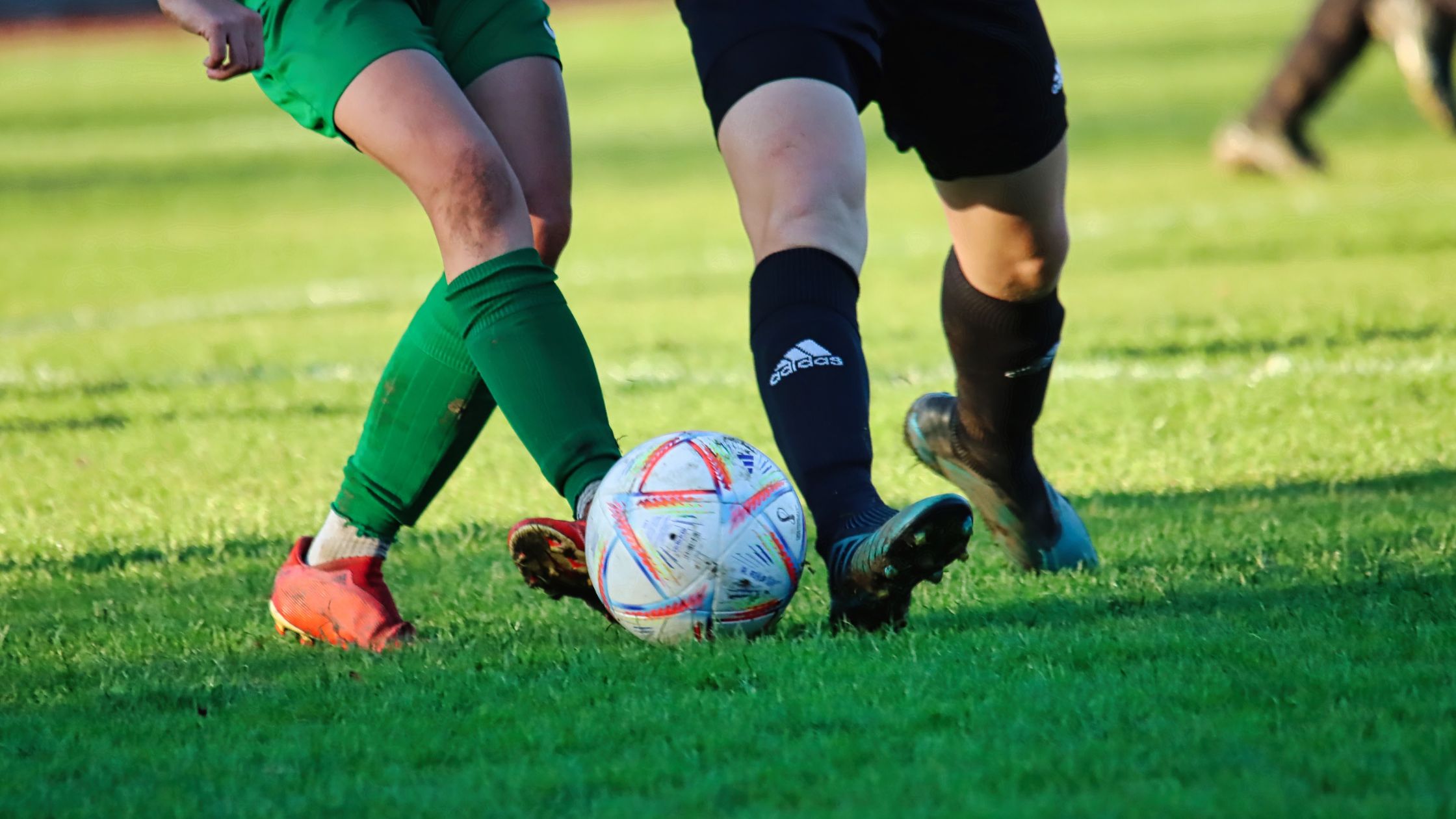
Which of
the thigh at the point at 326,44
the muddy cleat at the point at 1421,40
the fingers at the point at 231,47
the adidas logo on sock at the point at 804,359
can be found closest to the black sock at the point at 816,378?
the adidas logo on sock at the point at 804,359

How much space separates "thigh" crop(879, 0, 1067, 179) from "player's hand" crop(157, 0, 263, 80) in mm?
1086

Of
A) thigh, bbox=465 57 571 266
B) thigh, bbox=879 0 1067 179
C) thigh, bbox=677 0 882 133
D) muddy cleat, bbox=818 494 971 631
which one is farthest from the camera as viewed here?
thigh, bbox=465 57 571 266

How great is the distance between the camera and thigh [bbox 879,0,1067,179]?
3203 millimetres

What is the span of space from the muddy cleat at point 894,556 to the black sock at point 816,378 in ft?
0.24

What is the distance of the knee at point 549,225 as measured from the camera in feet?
11.2

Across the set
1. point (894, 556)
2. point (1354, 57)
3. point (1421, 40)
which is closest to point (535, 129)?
point (894, 556)

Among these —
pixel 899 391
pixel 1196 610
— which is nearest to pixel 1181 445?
pixel 899 391

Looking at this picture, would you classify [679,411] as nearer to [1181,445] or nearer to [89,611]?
[1181,445]

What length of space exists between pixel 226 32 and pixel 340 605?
100 cm

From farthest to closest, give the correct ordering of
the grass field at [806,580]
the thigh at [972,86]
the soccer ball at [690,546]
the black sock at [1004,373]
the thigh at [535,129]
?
the black sock at [1004,373], the thigh at [535,129], the thigh at [972,86], the soccer ball at [690,546], the grass field at [806,580]

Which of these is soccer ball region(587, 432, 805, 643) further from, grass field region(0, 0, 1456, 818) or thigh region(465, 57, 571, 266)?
thigh region(465, 57, 571, 266)

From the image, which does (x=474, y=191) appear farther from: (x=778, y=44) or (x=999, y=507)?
(x=999, y=507)

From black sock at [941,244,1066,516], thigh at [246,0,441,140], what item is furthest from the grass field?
thigh at [246,0,441,140]

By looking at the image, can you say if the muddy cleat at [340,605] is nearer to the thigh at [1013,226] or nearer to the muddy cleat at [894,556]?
the muddy cleat at [894,556]
